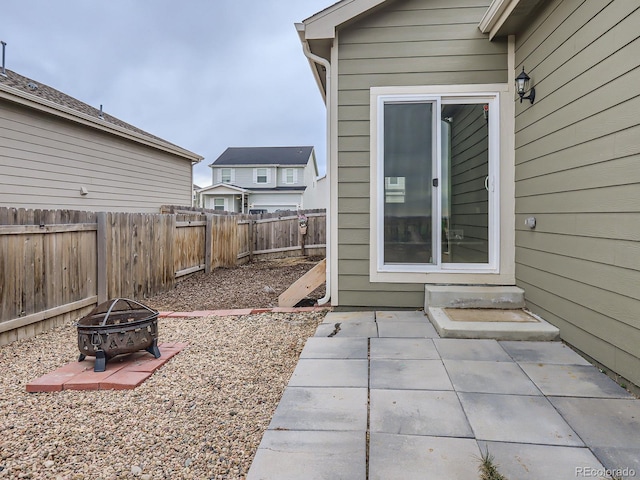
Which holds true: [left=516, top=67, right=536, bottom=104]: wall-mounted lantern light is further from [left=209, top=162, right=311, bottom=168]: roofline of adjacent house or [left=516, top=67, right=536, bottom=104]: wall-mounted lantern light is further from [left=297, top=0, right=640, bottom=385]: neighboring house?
[left=209, top=162, right=311, bottom=168]: roofline of adjacent house

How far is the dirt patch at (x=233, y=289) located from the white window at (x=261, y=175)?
14.5 m

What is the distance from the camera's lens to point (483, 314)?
3479mm

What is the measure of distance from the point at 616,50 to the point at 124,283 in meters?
5.36

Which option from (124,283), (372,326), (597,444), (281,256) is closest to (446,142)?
(372,326)

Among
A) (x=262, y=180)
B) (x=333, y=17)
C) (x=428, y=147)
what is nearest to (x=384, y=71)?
(x=333, y=17)

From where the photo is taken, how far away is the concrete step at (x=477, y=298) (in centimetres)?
366

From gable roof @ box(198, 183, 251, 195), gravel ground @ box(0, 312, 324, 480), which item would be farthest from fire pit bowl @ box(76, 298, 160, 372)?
gable roof @ box(198, 183, 251, 195)

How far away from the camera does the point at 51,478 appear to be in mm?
1642

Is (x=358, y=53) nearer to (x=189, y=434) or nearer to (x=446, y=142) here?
(x=446, y=142)

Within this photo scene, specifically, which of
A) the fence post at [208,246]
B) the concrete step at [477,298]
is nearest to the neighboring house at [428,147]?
the concrete step at [477,298]

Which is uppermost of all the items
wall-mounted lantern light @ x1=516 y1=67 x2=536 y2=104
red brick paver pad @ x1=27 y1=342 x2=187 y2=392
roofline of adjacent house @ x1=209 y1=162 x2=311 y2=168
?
roofline of adjacent house @ x1=209 y1=162 x2=311 y2=168

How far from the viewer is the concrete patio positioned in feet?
5.13

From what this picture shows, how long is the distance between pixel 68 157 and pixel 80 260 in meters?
4.51

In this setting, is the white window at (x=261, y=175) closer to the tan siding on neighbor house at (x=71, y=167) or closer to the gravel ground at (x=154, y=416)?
the tan siding on neighbor house at (x=71, y=167)
